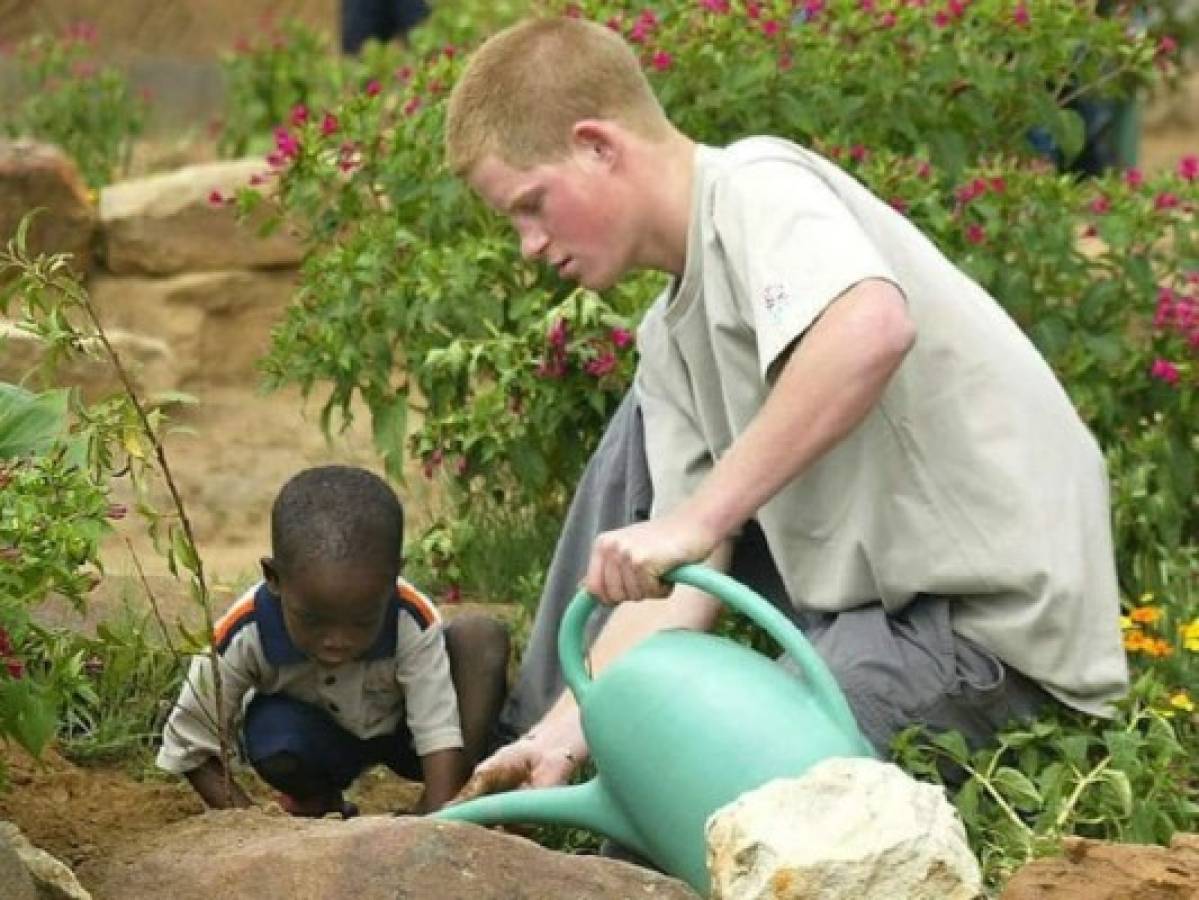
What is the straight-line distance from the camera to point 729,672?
3.82m

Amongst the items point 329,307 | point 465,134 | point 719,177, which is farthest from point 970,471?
point 329,307

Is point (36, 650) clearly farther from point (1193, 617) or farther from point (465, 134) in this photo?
point (1193, 617)

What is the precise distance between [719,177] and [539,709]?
99 cm

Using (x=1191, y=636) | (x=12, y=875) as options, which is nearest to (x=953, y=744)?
(x=1191, y=636)

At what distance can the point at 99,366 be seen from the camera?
7.05 metres

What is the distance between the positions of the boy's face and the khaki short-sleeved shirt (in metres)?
0.56

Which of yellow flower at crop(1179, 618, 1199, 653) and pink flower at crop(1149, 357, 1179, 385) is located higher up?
pink flower at crop(1149, 357, 1179, 385)

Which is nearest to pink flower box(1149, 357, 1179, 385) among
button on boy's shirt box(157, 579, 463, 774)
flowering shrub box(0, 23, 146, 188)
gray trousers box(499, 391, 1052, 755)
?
gray trousers box(499, 391, 1052, 755)

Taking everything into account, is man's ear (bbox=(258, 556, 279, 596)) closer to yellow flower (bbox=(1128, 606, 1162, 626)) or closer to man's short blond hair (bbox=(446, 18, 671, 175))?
man's short blond hair (bbox=(446, 18, 671, 175))

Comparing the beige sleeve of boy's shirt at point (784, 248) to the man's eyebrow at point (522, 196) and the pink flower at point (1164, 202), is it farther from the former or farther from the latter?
the pink flower at point (1164, 202)

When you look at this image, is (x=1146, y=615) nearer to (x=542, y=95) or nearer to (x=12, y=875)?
(x=542, y=95)

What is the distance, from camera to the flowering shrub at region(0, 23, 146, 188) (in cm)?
870

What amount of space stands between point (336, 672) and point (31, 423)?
2.90 feet

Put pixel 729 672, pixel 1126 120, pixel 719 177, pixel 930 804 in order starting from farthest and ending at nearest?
pixel 1126 120, pixel 719 177, pixel 729 672, pixel 930 804
